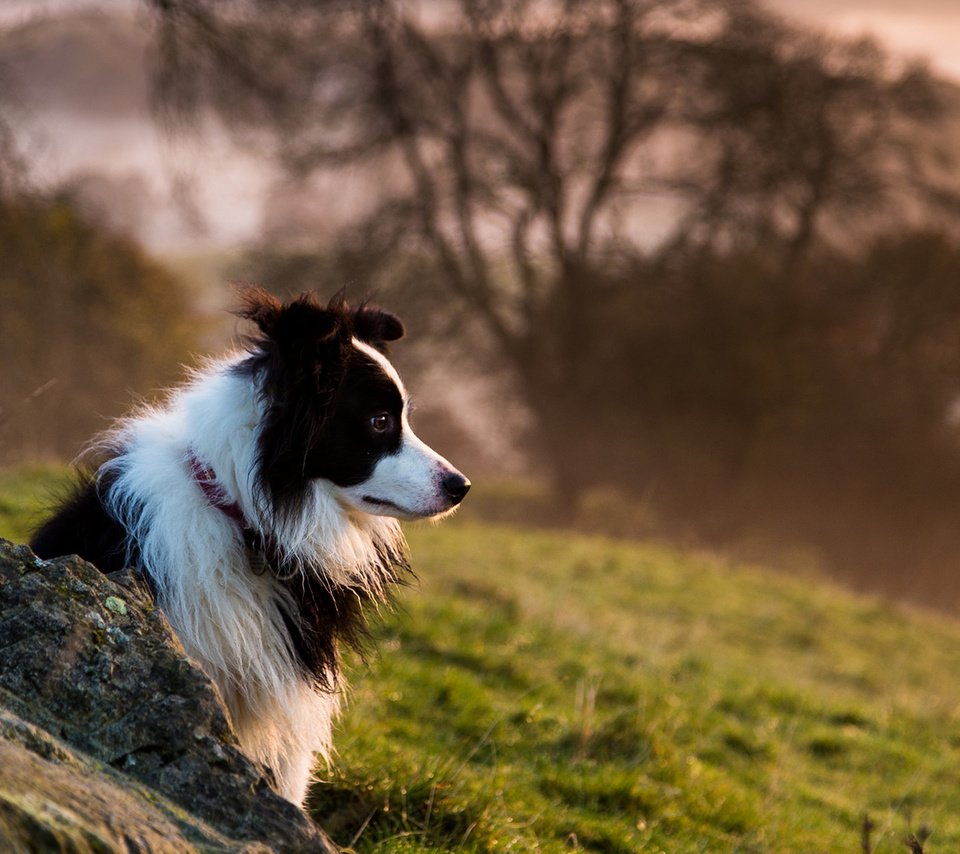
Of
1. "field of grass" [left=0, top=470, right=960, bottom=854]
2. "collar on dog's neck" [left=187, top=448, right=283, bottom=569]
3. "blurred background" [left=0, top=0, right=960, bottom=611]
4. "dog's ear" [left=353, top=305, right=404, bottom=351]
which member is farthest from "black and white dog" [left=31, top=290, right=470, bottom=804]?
"blurred background" [left=0, top=0, right=960, bottom=611]

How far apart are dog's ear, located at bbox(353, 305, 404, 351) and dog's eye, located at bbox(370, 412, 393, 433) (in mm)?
402

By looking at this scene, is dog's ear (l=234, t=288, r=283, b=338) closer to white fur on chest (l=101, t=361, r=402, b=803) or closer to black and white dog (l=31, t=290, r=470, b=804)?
black and white dog (l=31, t=290, r=470, b=804)

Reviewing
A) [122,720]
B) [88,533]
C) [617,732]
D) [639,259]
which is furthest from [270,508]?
[639,259]

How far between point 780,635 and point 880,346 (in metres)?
15.0

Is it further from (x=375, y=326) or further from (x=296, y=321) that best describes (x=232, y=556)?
(x=375, y=326)

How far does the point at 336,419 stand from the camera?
3908mm

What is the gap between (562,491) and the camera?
2947 cm

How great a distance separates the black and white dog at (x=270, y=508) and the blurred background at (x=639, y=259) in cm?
1952

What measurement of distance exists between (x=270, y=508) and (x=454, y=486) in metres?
0.71

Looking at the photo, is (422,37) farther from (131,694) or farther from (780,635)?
(131,694)

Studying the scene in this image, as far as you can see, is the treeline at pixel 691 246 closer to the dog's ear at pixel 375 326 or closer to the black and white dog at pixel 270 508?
the dog's ear at pixel 375 326

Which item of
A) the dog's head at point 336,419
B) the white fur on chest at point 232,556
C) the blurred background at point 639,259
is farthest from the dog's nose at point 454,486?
the blurred background at point 639,259

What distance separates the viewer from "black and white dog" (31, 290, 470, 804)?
366 cm

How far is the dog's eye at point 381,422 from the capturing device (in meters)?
3.99
